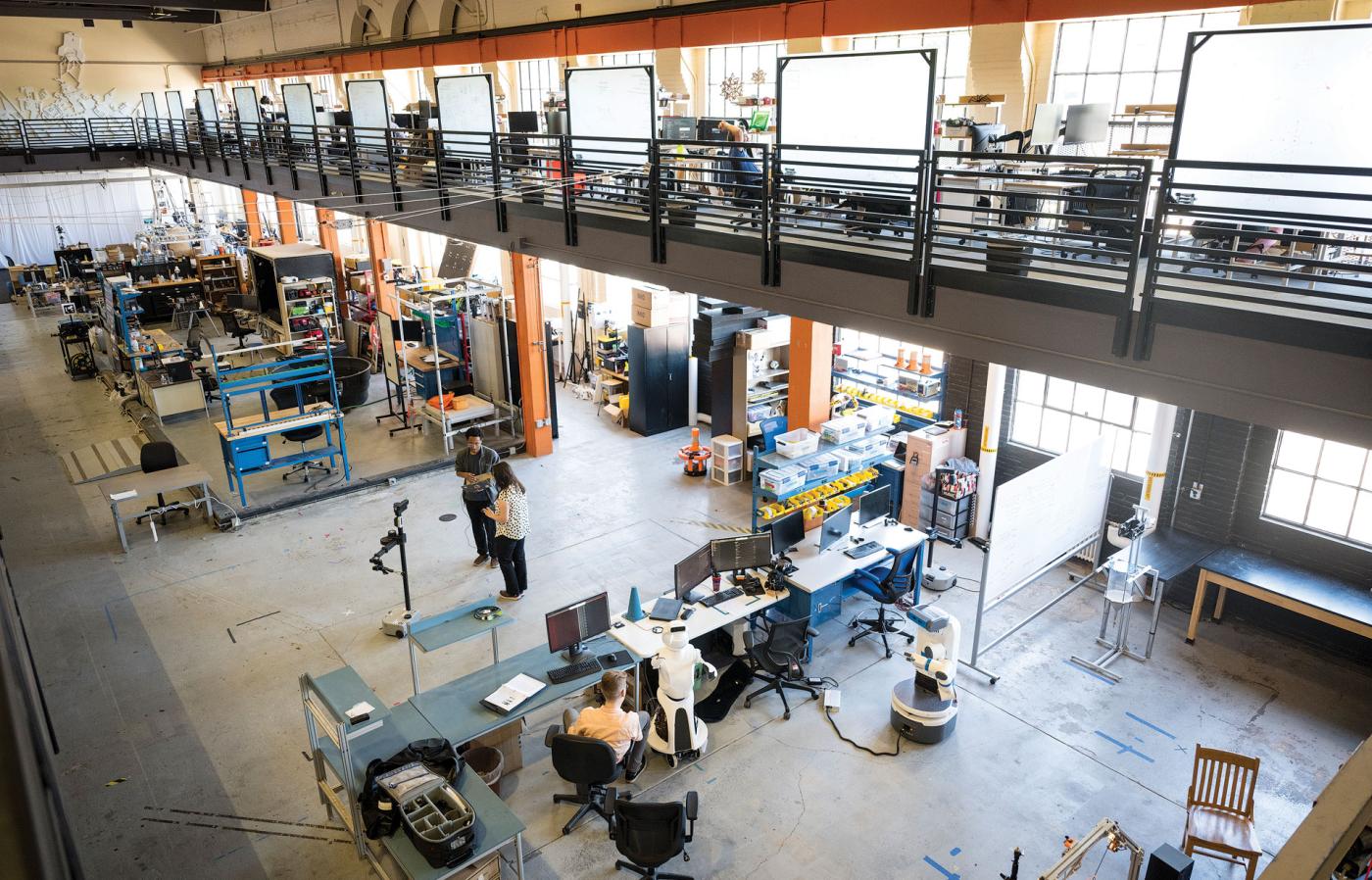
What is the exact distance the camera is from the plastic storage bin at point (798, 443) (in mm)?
11125

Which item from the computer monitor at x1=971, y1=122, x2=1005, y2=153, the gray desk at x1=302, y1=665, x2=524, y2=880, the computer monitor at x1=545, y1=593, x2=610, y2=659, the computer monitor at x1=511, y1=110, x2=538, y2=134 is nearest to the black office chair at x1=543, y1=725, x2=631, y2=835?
the gray desk at x1=302, y1=665, x2=524, y2=880

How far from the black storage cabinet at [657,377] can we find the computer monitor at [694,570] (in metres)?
7.27

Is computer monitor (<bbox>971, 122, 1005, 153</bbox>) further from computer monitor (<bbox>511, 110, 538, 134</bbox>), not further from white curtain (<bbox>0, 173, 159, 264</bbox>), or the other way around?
white curtain (<bbox>0, 173, 159, 264</bbox>)

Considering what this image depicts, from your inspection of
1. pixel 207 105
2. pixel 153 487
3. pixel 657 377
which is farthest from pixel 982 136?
pixel 207 105

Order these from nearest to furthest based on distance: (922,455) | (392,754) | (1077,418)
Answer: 1. (392,754)
2. (1077,418)
3. (922,455)

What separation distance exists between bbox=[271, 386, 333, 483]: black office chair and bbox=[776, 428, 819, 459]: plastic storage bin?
7280 mm

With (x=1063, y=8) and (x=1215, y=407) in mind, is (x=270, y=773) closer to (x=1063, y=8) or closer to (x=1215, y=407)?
(x=1215, y=407)

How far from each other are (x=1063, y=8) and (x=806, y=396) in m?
5.48

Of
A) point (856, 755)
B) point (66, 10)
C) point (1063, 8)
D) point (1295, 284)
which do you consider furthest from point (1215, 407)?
point (66, 10)

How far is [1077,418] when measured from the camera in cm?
1156

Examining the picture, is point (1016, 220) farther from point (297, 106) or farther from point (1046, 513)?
point (297, 106)

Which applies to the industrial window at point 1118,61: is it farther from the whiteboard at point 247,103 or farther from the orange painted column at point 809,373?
the whiteboard at point 247,103

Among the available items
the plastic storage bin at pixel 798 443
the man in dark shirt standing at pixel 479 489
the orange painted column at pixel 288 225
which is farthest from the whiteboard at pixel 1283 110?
the orange painted column at pixel 288 225

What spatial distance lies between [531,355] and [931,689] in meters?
8.63
